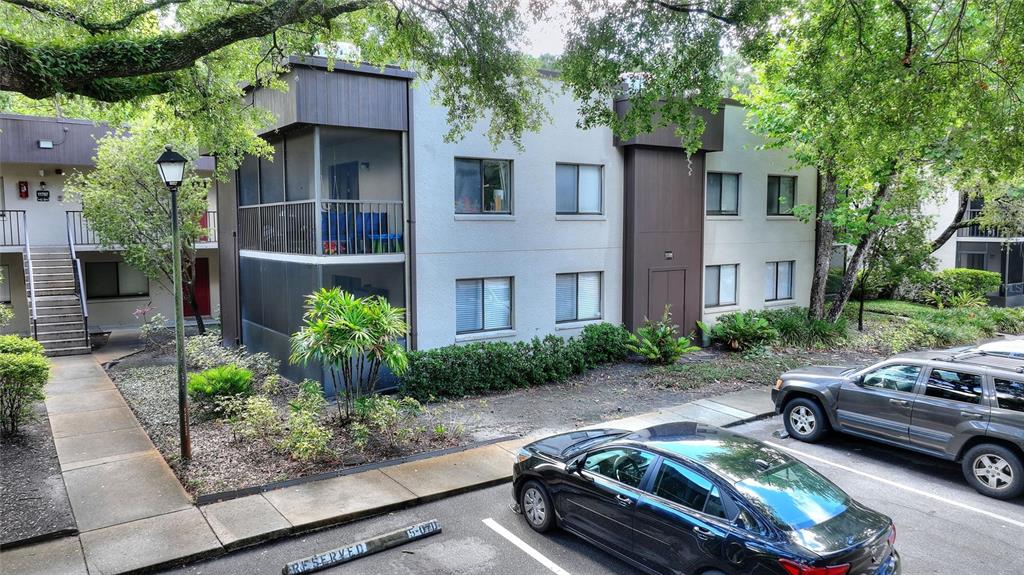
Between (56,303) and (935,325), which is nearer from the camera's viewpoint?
(56,303)

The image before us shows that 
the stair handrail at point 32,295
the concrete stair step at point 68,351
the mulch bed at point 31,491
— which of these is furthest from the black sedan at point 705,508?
the stair handrail at point 32,295

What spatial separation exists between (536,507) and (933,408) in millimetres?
6224

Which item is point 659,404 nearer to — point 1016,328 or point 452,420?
point 452,420

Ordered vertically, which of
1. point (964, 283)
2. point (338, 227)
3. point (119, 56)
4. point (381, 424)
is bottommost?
point (381, 424)

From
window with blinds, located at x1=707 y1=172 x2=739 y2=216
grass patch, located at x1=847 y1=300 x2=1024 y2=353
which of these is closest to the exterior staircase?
window with blinds, located at x1=707 y1=172 x2=739 y2=216

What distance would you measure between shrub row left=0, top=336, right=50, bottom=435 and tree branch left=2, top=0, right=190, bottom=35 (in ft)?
17.9

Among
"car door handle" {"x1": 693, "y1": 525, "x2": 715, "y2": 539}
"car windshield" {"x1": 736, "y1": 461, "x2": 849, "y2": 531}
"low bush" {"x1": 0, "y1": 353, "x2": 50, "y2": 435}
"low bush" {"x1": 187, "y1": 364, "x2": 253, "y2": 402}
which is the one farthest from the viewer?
"low bush" {"x1": 187, "y1": 364, "x2": 253, "y2": 402}

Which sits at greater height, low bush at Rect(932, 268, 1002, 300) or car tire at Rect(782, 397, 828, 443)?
low bush at Rect(932, 268, 1002, 300)

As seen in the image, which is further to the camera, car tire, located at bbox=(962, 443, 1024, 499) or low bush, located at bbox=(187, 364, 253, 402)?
low bush, located at bbox=(187, 364, 253, 402)

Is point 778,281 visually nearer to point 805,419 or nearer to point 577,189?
point 577,189

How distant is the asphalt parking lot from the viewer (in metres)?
6.95

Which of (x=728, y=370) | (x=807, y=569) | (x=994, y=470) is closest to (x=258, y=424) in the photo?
(x=807, y=569)

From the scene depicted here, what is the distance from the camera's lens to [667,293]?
61.3ft

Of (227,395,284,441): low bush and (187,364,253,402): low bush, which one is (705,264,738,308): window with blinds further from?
(227,395,284,441): low bush
